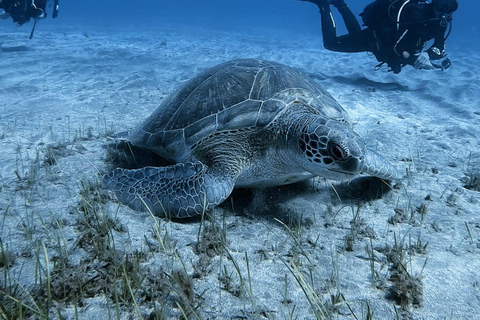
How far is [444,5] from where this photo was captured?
26.9ft

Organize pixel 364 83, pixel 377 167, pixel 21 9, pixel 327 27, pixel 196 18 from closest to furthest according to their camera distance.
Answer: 1. pixel 377 167
2. pixel 364 83
3. pixel 21 9
4. pixel 327 27
5. pixel 196 18

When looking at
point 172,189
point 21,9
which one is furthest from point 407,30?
point 21,9

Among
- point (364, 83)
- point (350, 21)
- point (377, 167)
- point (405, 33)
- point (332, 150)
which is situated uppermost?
point (350, 21)

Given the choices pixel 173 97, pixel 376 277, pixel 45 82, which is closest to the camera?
pixel 376 277

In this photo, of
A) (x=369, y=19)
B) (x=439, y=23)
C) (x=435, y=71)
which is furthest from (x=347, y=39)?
(x=435, y=71)

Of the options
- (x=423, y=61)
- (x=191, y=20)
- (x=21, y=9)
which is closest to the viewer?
(x=423, y=61)

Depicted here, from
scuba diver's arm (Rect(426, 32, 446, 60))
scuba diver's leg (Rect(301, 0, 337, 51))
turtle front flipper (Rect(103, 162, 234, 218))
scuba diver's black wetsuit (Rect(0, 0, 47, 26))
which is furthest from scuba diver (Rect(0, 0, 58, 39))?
scuba diver's arm (Rect(426, 32, 446, 60))

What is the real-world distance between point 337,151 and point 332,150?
0.04 meters

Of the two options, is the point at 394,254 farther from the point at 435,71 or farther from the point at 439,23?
the point at 435,71

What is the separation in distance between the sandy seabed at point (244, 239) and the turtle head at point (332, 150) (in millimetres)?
400

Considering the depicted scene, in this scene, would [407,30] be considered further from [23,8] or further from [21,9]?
[21,9]

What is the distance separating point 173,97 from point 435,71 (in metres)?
11.3

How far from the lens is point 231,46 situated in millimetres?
16141

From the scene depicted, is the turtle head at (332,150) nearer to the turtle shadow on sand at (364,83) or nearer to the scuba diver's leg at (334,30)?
the turtle shadow on sand at (364,83)
